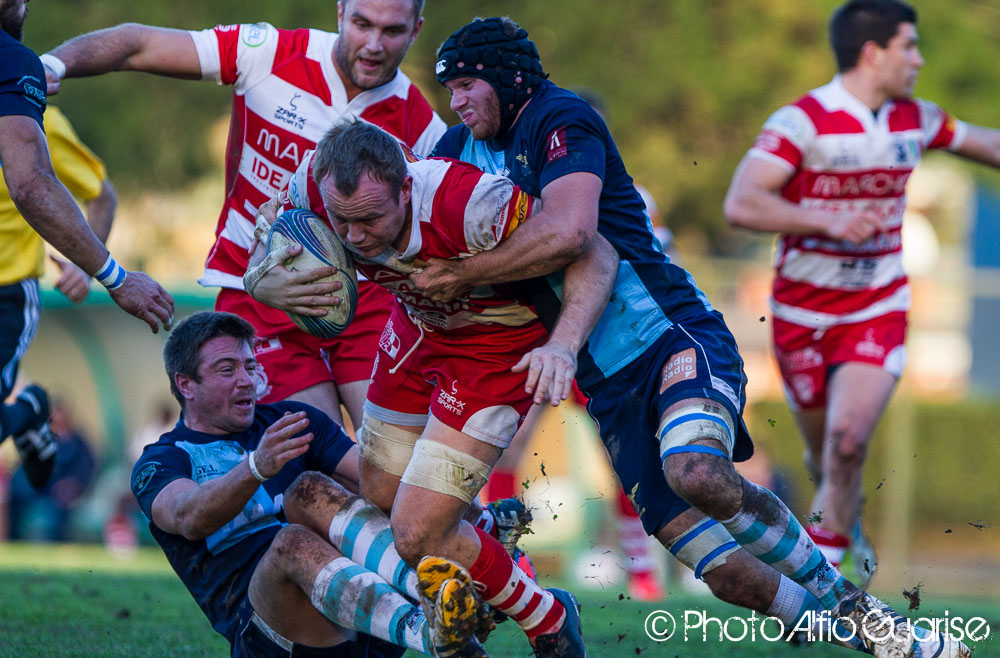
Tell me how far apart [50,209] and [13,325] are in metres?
1.71

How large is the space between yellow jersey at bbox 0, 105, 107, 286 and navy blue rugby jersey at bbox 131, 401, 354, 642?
205cm

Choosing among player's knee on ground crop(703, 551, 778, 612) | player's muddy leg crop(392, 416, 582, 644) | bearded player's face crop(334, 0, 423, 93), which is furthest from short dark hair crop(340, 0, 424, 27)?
player's knee on ground crop(703, 551, 778, 612)

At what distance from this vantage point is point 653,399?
15.0ft

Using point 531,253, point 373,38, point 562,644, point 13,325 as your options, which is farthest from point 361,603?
point 13,325

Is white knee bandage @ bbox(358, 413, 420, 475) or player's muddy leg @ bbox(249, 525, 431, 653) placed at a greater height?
white knee bandage @ bbox(358, 413, 420, 475)

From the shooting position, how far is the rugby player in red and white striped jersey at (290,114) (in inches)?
221

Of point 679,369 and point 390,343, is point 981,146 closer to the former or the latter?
point 679,369

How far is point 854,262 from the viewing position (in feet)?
22.7

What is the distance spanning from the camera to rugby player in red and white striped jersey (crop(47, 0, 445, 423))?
5625 mm

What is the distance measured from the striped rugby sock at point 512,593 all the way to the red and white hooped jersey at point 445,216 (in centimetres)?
92

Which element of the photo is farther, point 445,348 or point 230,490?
point 445,348

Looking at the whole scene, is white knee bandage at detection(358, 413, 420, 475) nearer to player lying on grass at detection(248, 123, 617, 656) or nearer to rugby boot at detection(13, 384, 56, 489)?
player lying on grass at detection(248, 123, 617, 656)

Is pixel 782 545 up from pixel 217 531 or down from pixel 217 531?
up

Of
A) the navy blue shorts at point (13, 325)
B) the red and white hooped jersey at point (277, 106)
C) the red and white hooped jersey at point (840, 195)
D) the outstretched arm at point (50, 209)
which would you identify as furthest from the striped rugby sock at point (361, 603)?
the red and white hooped jersey at point (840, 195)
